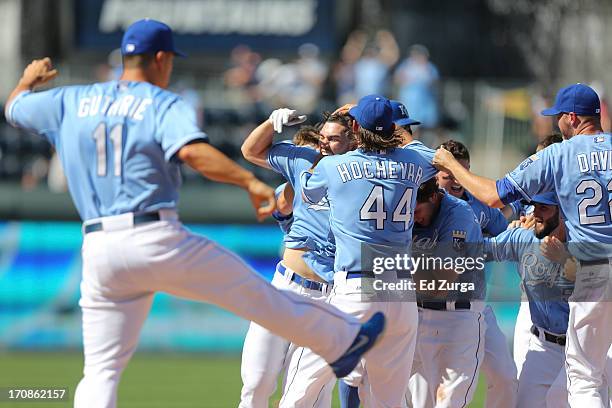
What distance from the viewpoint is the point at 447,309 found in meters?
8.33

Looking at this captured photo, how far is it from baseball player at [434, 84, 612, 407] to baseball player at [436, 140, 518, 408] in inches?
29.4

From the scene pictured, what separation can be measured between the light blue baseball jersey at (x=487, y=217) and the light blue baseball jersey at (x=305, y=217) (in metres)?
1.20

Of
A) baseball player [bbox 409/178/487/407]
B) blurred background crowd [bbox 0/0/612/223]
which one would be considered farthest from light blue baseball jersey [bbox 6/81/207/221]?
blurred background crowd [bbox 0/0/612/223]

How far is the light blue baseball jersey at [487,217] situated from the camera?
8.91 m

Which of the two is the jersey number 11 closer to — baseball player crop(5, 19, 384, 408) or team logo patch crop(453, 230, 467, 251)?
baseball player crop(5, 19, 384, 408)

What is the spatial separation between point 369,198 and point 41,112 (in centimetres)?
211

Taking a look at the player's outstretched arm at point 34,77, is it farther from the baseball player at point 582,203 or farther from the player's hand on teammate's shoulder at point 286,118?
the baseball player at point 582,203

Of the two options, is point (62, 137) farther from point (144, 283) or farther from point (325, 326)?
point (325, 326)

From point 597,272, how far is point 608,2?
15857 millimetres

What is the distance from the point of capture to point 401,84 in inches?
734

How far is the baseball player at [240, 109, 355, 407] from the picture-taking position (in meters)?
8.12

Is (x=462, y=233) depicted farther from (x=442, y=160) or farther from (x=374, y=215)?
(x=374, y=215)

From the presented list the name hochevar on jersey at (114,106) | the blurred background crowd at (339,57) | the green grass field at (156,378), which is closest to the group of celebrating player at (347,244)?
the name hochevar on jersey at (114,106)

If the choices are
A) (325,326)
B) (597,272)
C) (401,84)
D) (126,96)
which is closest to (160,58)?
(126,96)
